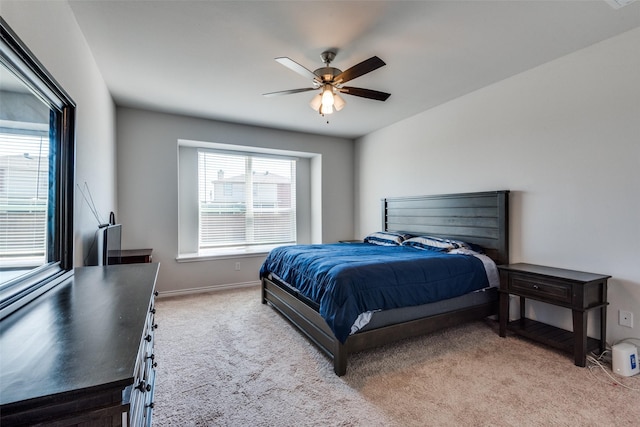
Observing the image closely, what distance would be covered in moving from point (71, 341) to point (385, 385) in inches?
75.1

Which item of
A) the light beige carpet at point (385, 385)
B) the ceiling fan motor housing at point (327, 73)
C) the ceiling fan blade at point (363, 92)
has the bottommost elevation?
the light beige carpet at point (385, 385)

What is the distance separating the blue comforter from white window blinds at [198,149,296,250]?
2.21m

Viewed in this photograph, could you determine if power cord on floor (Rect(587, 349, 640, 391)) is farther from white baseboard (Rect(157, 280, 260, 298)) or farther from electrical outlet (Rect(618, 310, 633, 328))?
white baseboard (Rect(157, 280, 260, 298))

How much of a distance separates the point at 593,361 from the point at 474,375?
3.41 feet

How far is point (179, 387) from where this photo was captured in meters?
2.09

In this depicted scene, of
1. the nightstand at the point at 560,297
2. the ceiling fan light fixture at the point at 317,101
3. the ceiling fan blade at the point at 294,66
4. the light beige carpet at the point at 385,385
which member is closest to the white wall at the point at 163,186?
the light beige carpet at the point at 385,385

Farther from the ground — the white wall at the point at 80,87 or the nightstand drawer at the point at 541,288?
the white wall at the point at 80,87

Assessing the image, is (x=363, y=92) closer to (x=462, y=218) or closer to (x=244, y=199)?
(x=462, y=218)

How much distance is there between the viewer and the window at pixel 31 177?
3.70 feet

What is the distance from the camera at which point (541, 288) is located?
256 cm

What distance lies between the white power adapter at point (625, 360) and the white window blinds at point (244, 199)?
4479 mm

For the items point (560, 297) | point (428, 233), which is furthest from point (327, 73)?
point (560, 297)

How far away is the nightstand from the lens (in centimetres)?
230

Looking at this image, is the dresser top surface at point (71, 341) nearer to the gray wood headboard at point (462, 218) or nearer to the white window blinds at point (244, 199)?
the gray wood headboard at point (462, 218)
